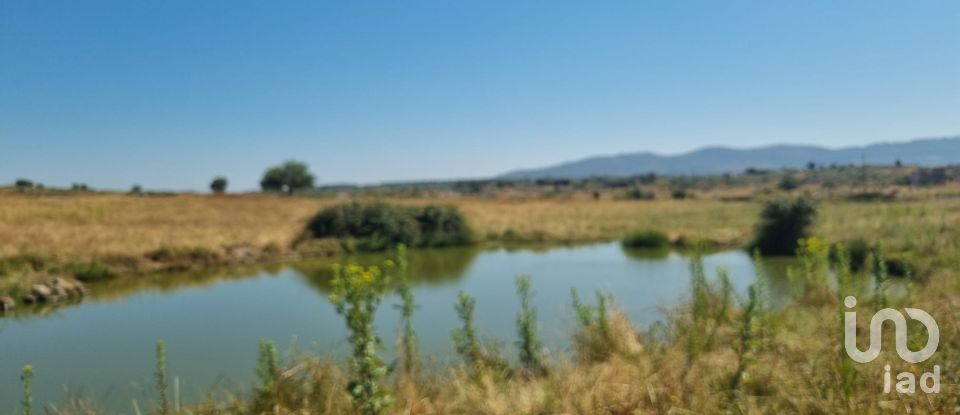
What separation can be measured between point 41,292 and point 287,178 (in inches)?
2406

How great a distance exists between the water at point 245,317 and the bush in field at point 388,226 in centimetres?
428

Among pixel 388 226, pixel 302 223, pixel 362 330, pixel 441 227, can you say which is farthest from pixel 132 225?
pixel 362 330

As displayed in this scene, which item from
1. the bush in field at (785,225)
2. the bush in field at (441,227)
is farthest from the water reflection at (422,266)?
the bush in field at (785,225)

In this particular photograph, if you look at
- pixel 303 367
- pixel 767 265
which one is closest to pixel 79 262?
pixel 303 367

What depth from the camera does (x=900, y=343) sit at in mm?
4902

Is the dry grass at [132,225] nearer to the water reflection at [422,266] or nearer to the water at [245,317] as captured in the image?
the water at [245,317]

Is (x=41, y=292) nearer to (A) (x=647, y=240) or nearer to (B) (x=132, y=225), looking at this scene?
(B) (x=132, y=225)

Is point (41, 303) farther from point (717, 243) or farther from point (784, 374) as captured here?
point (717, 243)

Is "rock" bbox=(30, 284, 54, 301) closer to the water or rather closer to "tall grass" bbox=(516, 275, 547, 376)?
the water

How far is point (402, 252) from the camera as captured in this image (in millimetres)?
4758

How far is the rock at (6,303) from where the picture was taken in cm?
1287

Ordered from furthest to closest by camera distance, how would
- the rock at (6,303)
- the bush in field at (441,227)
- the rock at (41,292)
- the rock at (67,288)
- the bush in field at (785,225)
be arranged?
the bush in field at (441,227), the bush in field at (785,225), the rock at (67,288), the rock at (41,292), the rock at (6,303)

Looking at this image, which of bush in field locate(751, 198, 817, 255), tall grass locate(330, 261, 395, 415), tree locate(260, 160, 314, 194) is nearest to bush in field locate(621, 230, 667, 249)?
bush in field locate(751, 198, 817, 255)

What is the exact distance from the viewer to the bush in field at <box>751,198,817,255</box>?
19469mm
